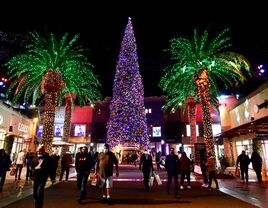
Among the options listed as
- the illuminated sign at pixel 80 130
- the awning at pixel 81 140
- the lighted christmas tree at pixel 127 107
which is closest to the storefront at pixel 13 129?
the lighted christmas tree at pixel 127 107

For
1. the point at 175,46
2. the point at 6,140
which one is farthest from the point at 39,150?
the point at 6,140

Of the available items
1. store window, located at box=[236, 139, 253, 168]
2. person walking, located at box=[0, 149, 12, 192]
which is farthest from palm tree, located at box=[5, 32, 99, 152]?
store window, located at box=[236, 139, 253, 168]

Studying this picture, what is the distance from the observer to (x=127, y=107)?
3416 centimetres

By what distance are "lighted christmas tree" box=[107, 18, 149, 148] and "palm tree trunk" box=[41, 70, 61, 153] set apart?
1545 centimetres

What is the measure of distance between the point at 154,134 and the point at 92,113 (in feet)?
46.1

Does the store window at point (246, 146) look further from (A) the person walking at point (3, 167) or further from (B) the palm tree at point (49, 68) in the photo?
(A) the person walking at point (3, 167)

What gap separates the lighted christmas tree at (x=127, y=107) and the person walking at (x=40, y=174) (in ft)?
86.5

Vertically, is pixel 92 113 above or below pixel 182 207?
above

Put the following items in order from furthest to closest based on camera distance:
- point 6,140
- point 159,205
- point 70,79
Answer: point 6,140 < point 70,79 < point 159,205

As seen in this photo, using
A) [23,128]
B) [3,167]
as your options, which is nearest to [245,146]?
[3,167]

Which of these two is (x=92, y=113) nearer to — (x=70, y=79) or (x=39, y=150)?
(x=70, y=79)

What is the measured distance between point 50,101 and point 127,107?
1580 cm

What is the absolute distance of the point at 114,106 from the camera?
34.8 meters

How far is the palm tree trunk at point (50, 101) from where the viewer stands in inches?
731
